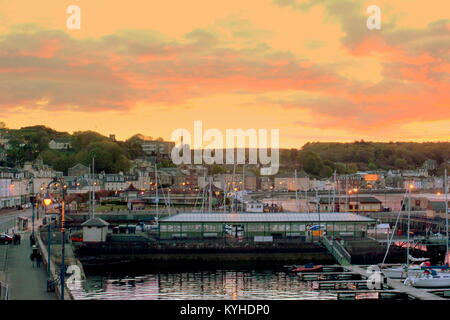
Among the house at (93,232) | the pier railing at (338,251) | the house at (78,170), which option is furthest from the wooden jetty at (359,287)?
the house at (78,170)

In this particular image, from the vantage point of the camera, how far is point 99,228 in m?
37.2

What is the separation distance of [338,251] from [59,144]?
124 m

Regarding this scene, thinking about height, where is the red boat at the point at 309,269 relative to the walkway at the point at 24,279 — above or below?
below

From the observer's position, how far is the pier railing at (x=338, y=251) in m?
33.6

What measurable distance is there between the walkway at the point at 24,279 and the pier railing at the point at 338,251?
1620cm

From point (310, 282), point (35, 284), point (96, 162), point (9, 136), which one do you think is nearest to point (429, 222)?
point (310, 282)

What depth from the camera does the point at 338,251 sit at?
1378 inches

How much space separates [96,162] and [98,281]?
9143 centimetres

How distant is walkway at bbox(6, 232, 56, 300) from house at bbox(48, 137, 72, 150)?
398ft

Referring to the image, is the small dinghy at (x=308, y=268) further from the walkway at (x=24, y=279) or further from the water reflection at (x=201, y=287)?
the walkway at (x=24, y=279)

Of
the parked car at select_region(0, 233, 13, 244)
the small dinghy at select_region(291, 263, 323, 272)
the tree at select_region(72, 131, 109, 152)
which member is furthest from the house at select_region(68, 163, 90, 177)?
the small dinghy at select_region(291, 263, 323, 272)

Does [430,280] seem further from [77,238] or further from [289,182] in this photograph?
[289,182]
